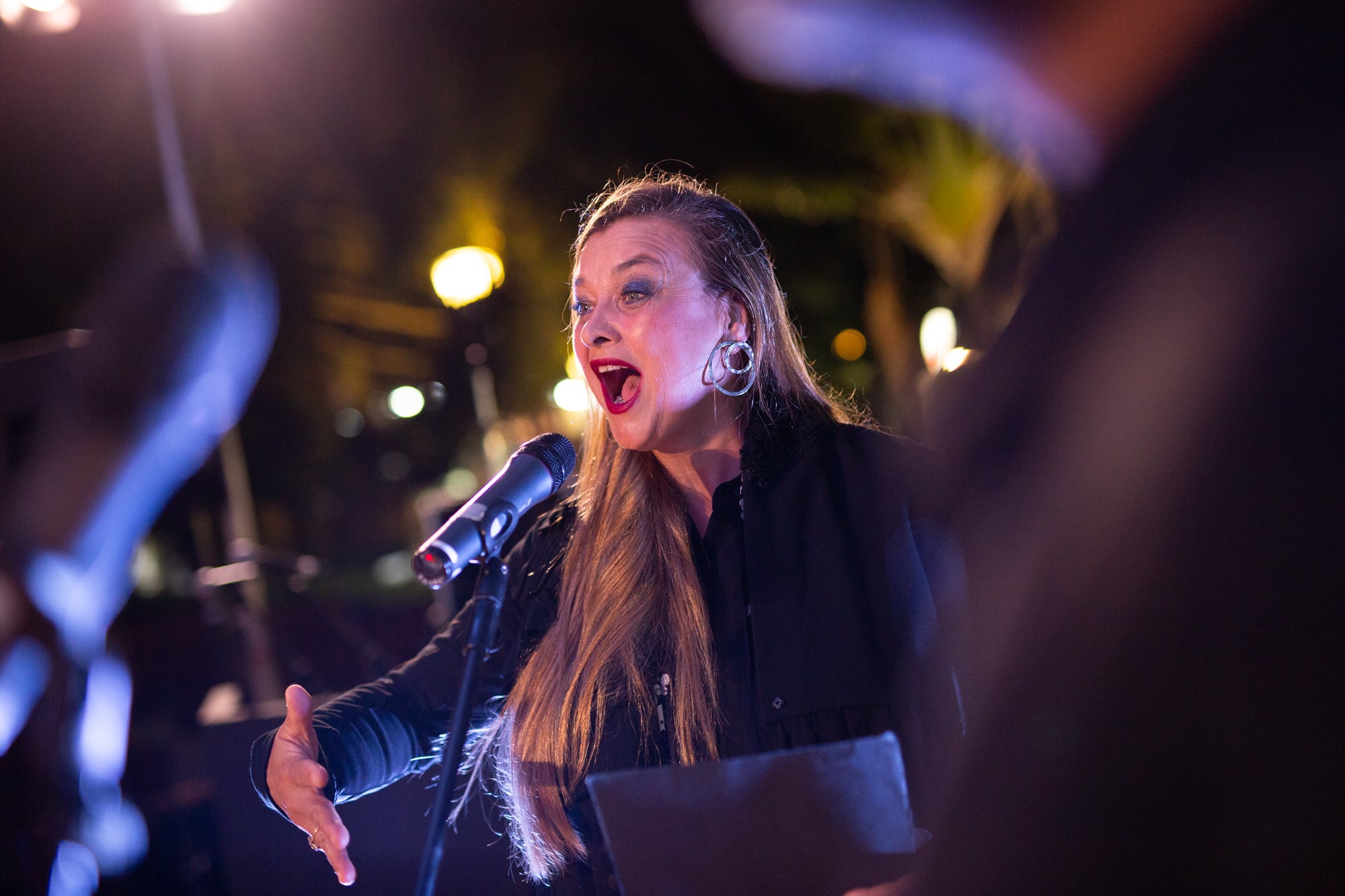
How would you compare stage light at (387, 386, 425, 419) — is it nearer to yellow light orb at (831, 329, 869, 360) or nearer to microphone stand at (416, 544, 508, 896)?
yellow light orb at (831, 329, 869, 360)

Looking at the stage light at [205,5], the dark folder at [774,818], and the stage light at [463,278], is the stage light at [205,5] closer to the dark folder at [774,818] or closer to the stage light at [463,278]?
the stage light at [463,278]

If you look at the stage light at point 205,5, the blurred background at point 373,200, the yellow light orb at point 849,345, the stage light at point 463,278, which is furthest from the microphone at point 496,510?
the yellow light orb at point 849,345

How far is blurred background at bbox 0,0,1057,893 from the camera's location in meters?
10.5

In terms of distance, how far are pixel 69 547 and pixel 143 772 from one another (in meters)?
1.83

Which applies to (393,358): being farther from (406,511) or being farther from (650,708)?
(650,708)

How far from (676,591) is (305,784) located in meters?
0.86

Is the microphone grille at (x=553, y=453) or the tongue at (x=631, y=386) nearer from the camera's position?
the microphone grille at (x=553, y=453)

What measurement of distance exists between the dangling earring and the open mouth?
7.3 inches

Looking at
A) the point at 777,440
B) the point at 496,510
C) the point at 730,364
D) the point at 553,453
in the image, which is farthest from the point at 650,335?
the point at 496,510

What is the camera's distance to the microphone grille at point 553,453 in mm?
1825

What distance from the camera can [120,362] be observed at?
7.14 meters

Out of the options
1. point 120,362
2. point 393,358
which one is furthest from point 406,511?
point 120,362

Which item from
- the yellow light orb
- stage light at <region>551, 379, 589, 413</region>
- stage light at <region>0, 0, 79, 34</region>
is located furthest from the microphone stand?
the yellow light orb

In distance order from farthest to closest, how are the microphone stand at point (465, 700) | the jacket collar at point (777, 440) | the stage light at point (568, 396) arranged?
the stage light at point (568, 396), the jacket collar at point (777, 440), the microphone stand at point (465, 700)
